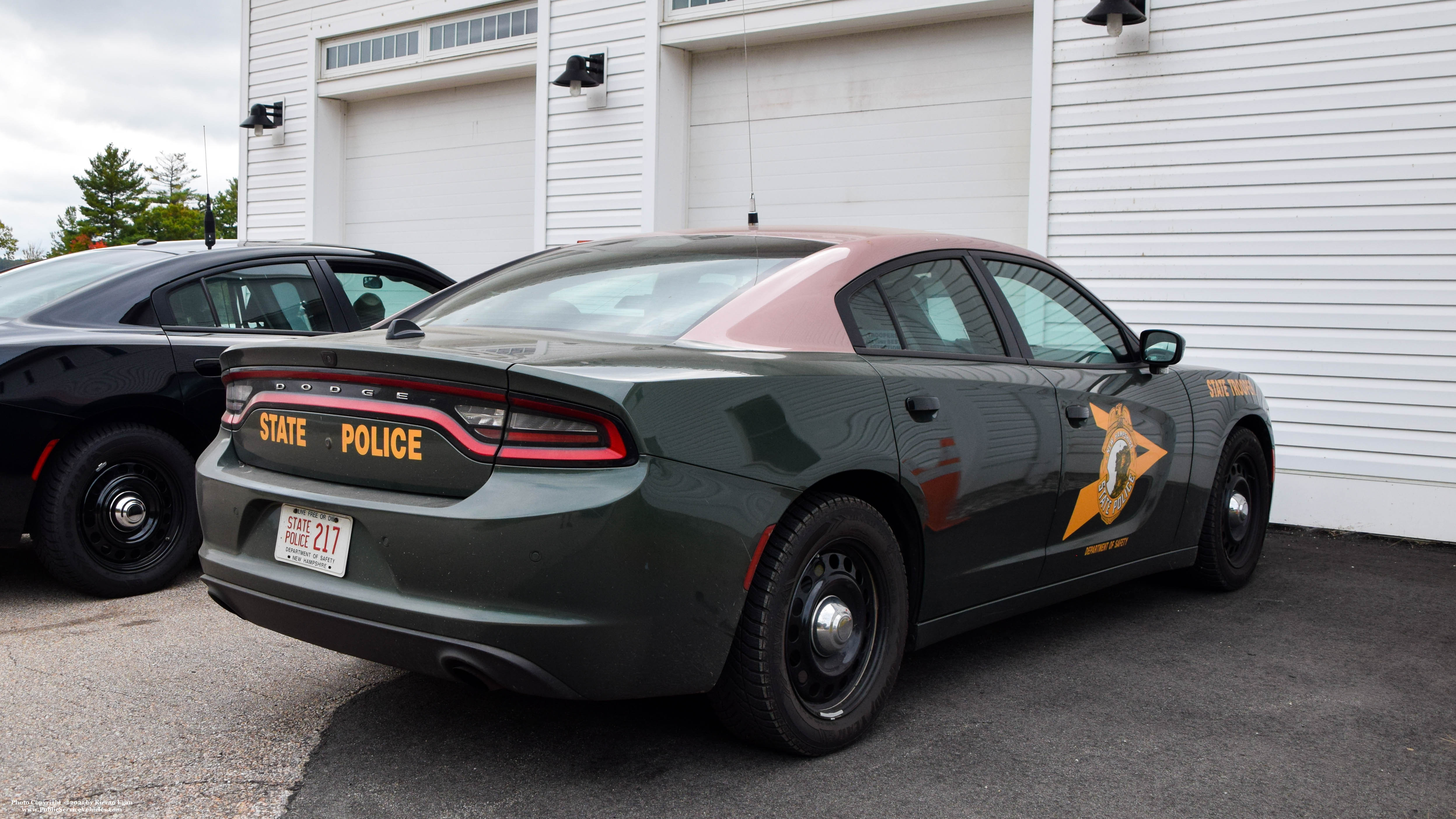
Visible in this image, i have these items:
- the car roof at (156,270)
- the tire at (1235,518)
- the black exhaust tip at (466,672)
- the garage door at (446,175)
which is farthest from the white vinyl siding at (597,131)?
the black exhaust tip at (466,672)

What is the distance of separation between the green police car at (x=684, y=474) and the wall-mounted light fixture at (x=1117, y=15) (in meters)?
3.57

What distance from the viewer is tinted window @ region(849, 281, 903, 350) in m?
3.16

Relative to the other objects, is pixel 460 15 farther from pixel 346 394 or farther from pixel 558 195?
pixel 346 394

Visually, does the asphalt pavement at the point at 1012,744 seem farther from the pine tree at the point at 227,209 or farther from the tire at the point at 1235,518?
the pine tree at the point at 227,209

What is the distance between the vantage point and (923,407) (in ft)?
10.3

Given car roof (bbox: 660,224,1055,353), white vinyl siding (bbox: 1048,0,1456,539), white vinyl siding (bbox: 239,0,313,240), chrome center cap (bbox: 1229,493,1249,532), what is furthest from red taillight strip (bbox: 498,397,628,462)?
white vinyl siding (bbox: 239,0,313,240)

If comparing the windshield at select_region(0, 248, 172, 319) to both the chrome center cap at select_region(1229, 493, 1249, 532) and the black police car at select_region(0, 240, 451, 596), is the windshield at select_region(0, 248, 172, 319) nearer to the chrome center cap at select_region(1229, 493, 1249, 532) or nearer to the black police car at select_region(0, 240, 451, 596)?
the black police car at select_region(0, 240, 451, 596)

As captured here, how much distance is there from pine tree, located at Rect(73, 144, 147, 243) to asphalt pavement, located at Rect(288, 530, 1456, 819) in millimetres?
92772

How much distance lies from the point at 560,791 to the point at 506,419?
899mm

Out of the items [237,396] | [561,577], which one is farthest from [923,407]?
[237,396]

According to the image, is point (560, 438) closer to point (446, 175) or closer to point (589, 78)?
point (589, 78)

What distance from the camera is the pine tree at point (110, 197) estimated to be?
84.8 m

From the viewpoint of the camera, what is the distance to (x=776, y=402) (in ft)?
9.02

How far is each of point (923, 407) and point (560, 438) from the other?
3.64ft
